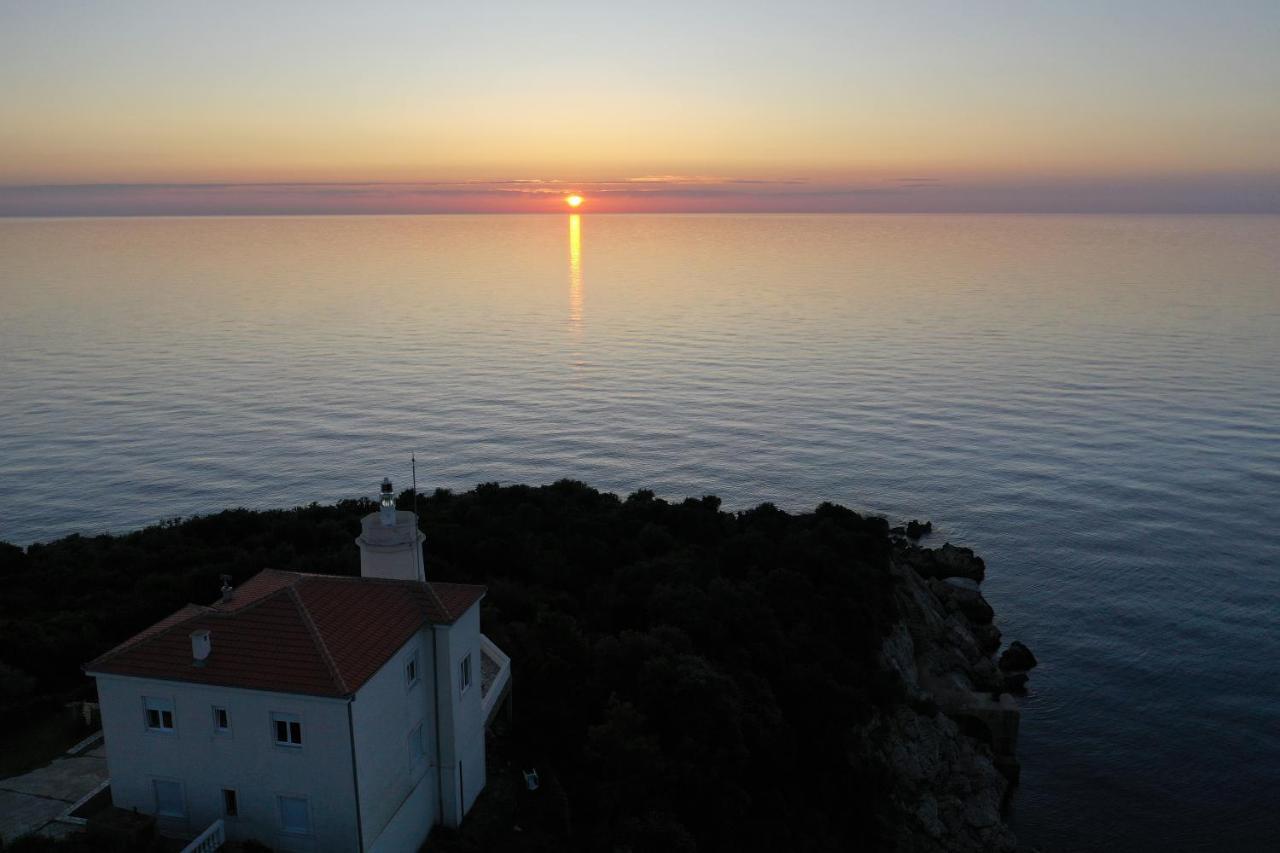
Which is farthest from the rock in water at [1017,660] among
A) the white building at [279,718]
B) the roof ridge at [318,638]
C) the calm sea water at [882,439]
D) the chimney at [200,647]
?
the chimney at [200,647]

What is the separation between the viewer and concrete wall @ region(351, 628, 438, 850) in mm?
17641

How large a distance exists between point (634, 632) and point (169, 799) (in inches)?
546

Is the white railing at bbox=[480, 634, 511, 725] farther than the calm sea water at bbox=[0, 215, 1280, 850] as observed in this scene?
No

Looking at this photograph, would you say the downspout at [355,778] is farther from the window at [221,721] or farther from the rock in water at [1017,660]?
the rock in water at [1017,660]

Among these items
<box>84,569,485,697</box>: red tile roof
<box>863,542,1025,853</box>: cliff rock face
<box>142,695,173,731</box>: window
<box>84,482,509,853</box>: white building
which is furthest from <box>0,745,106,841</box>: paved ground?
<box>863,542,1025,853</box>: cliff rock face

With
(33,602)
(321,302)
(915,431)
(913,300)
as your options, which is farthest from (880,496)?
(321,302)

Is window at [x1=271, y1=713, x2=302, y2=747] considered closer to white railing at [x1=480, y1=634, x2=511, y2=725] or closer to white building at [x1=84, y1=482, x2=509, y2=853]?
white building at [x1=84, y1=482, x2=509, y2=853]

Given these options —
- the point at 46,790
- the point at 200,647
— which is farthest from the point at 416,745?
the point at 46,790

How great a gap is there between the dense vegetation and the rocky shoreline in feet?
4.28

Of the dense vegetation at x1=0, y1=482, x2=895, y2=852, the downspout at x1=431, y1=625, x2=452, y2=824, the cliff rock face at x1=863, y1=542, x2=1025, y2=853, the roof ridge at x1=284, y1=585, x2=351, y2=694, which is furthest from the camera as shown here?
the cliff rock face at x1=863, y1=542, x2=1025, y2=853

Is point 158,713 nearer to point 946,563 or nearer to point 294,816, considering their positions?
point 294,816

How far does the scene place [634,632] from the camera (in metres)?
28.6

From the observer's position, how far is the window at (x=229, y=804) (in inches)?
701

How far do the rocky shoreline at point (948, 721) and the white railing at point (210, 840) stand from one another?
66.4ft
